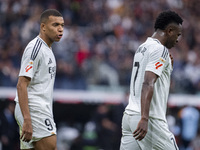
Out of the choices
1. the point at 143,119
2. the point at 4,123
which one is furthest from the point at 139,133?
the point at 4,123

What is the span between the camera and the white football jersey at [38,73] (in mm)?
5484

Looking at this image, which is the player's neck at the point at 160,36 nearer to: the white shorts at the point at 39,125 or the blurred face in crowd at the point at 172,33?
the blurred face in crowd at the point at 172,33

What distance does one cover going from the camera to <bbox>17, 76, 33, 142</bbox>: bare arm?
17.2 feet

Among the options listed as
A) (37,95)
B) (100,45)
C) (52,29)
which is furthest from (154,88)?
(100,45)

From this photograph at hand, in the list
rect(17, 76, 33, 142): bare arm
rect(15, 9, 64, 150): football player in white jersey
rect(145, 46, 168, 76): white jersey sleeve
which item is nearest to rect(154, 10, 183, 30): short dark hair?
rect(145, 46, 168, 76): white jersey sleeve

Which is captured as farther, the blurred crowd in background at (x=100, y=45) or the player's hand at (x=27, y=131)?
the blurred crowd in background at (x=100, y=45)

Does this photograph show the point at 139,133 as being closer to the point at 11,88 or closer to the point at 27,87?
the point at 27,87

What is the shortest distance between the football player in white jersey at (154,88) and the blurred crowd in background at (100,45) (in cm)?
661

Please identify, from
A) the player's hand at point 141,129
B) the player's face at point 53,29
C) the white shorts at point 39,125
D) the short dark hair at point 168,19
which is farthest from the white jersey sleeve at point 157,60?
the white shorts at point 39,125

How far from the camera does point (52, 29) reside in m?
5.77

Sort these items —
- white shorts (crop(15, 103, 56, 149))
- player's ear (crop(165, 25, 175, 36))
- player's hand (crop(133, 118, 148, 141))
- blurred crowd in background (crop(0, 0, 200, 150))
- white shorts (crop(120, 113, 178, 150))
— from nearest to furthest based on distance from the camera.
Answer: player's hand (crop(133, 118, 148, 141)) → white shorts (crop(120, 113, 178, 150)) → player's ear (crop(165, 25, 175, 36)) → white shorts (crop(15, 103, 56, 149)) → blurred crowd in background (crop(0, 0, 200, 150))

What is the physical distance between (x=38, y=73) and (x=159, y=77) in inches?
57.5

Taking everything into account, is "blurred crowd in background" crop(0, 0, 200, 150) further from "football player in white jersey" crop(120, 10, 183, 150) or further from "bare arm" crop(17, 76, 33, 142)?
"bare arm" crop(17, 76, 33, 142)

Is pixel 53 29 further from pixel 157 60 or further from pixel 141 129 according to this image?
pixel 141 129
